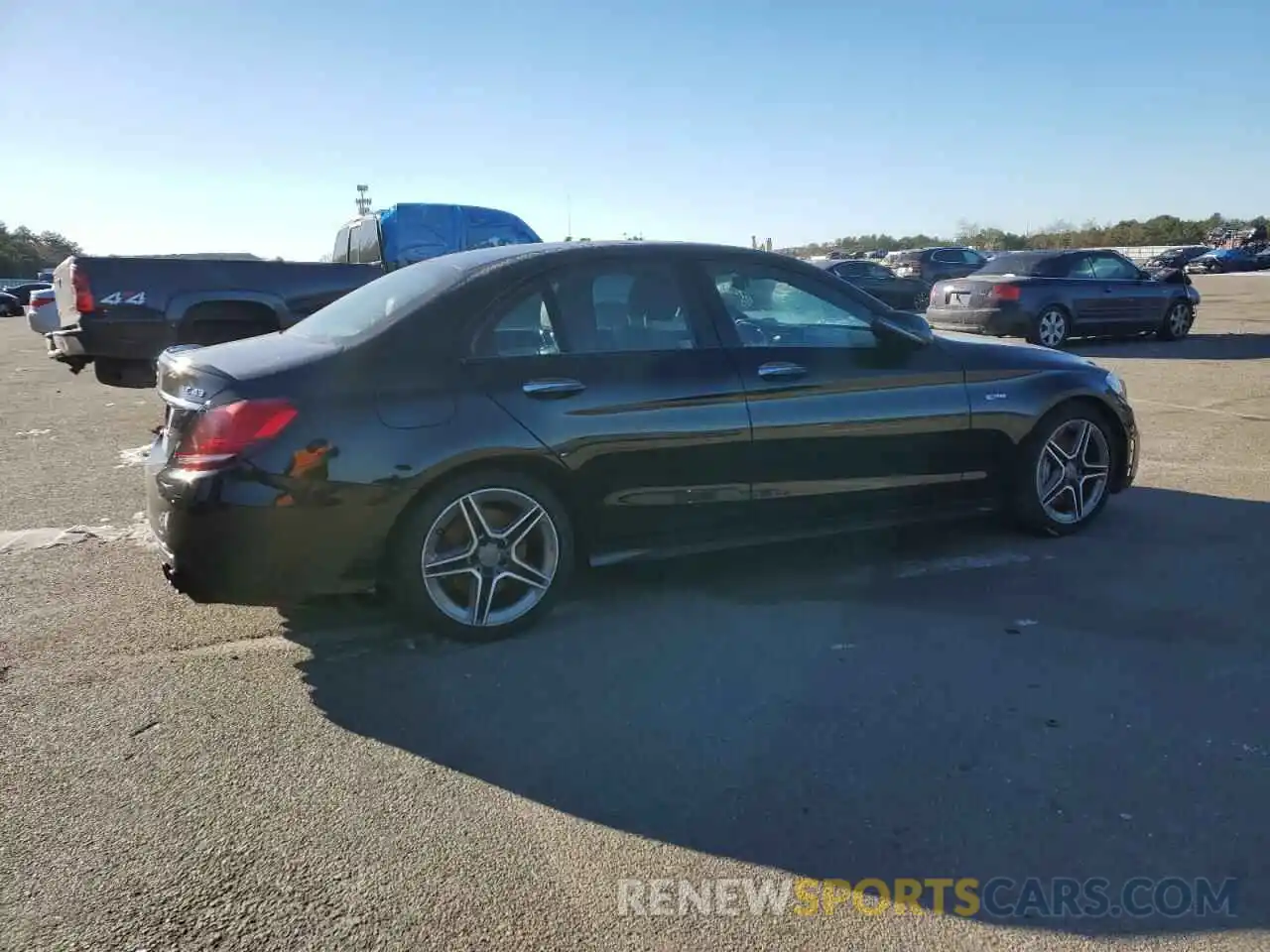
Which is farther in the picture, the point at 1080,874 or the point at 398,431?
the point at 398,431

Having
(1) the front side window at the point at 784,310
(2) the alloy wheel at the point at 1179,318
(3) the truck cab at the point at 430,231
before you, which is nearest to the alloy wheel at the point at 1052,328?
(2) the alloy wheel at the point at 1179,318

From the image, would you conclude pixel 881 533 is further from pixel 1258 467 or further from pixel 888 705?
pixel 1258 467

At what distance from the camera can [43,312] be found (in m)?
14.1

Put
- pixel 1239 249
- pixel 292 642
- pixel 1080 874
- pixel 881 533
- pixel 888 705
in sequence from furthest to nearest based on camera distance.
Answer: pixel 1239 249 → pixel 881 533 → pixel 292 642 → pixel 888 705 → pixel 1080 874

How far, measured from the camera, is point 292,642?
4383mm

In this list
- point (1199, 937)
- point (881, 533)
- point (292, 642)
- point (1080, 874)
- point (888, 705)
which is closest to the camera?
point (1199, 937)

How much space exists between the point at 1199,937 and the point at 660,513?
2644 millimetres

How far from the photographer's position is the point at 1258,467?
7.52 m

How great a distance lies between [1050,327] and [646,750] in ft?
46.0

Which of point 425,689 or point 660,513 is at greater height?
point 660,513

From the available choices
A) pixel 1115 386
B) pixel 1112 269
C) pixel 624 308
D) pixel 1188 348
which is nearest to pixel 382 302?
pixel 624 308

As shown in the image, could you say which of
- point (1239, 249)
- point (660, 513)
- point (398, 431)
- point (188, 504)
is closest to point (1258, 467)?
point (660, 513)

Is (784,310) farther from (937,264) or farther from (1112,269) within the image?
(937,264)

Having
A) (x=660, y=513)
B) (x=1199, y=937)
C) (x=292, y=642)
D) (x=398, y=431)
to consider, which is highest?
(x=398, y=431)
